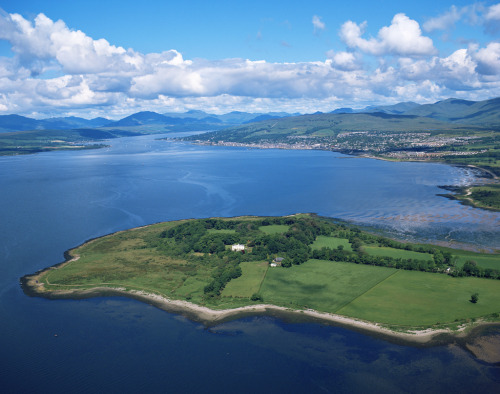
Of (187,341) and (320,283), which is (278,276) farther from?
(187,341)

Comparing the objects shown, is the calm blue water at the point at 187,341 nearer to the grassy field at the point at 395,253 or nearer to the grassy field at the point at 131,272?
the grassy field at the point at 131,272

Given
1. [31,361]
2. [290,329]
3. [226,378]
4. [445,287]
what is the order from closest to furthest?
[226,378]
[31,361]
[290,329]
[445,287]

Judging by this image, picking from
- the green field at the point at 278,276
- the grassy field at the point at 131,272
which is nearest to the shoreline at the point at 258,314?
the green field at the point at 278,276

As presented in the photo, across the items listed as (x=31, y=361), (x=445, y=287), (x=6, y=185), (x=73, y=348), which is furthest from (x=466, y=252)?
(x=6, y=185)

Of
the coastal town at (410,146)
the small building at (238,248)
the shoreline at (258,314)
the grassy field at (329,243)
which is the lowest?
the shoreline at (258,314)

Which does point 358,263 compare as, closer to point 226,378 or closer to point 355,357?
point 355,357

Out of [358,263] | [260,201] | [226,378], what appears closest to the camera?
[226,378]
